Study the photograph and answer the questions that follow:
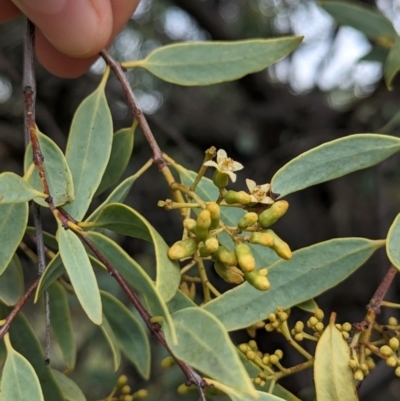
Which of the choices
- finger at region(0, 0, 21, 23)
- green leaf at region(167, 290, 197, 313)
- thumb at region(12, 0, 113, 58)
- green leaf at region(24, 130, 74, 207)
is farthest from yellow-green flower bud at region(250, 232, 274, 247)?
finger at region(0, 0, 21, 23)

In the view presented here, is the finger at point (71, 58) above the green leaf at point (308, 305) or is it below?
above

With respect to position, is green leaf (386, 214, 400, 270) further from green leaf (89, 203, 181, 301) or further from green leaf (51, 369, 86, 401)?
green leaf (51, 369, 86, 401)

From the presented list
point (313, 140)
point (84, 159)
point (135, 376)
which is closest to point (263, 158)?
point (313, 140)

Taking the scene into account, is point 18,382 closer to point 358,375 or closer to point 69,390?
point 69,390

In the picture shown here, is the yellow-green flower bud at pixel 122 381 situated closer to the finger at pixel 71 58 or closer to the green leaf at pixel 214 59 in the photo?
the green leaf at pixel 214 59

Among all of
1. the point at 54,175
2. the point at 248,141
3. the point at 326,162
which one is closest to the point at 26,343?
the point at 54,175

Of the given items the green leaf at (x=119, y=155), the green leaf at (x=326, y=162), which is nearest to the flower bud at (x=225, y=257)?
the green leaf at (x=326, y=162)
